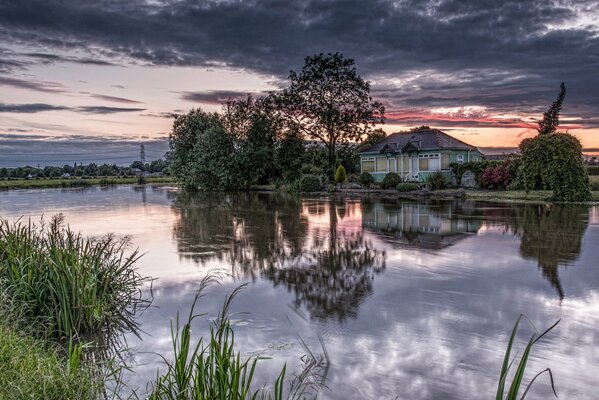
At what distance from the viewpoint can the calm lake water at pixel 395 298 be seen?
510 centimetres

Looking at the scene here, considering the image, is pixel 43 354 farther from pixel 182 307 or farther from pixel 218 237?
pixel 218 237

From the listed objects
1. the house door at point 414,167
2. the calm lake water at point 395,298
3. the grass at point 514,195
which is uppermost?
the house door at point 414,167

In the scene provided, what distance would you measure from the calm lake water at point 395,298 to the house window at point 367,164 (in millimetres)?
26674

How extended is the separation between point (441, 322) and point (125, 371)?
13.9 ft

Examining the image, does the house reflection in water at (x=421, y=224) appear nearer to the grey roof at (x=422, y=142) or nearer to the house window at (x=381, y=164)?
the grey roof at (x=422, y=142)

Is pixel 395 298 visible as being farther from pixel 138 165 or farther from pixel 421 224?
pixel 138 165

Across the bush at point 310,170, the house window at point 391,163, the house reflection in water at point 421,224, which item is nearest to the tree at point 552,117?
the house window at point 391,163

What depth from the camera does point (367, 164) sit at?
4359 cm

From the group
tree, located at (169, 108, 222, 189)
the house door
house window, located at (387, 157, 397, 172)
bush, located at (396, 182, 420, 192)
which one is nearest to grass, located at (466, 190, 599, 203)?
bush, located at (396, 182, 420, 192)

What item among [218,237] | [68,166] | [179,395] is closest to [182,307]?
[179,395]

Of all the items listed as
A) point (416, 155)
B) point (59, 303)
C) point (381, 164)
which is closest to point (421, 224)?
point (59, 303)

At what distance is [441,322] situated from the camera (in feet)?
21.7

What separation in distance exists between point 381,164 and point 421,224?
25.5 m

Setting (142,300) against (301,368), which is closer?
(301,368)
